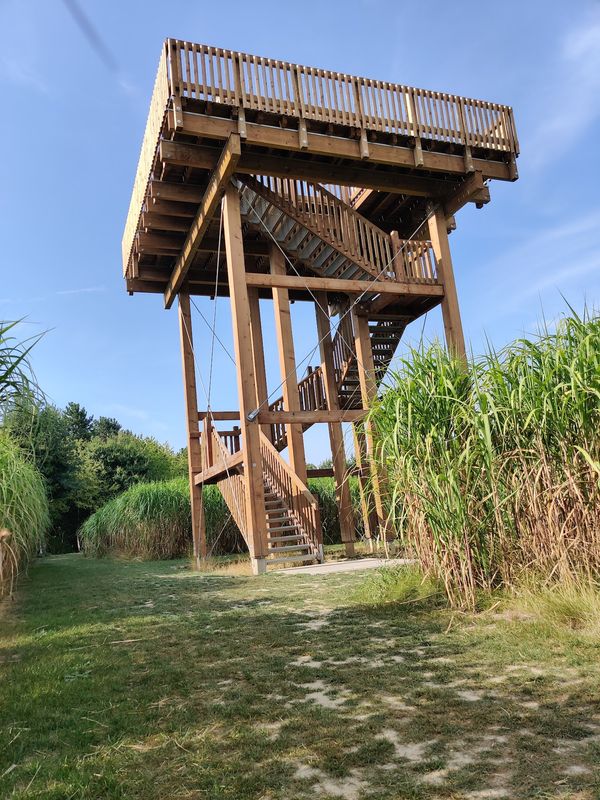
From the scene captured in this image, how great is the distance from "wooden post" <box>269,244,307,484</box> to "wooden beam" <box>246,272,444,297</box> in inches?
24.0

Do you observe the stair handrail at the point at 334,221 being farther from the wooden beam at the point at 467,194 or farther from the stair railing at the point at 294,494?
the stair railing at the point at 294,494

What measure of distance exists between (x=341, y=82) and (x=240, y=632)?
1005 centimetres

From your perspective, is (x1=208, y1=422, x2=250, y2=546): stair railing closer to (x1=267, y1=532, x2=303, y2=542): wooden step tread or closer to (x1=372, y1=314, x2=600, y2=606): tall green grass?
(x1=267, y1=532, x2=303, y2=542): wooden step tread

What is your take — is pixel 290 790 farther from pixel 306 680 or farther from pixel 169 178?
pixel 169 178

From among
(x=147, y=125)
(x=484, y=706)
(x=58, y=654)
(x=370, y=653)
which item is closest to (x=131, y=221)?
(x=147, y=125)

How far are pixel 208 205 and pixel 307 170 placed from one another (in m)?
2.04

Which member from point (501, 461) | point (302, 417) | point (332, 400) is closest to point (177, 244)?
point (332, 400)

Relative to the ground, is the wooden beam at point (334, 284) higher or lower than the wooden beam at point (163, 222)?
lower

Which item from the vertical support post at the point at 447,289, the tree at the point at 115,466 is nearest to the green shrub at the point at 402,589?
the vertical support post at the point at 447,289

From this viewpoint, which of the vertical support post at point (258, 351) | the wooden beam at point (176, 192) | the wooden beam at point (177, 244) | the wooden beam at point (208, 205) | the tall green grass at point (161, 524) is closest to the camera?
the wooden beam at point (208, 205)

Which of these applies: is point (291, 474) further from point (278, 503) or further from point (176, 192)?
point (176, 192)

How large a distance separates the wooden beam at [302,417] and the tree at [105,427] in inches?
1437

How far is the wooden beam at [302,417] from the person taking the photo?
11.0 meters

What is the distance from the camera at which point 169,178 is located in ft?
39.7
